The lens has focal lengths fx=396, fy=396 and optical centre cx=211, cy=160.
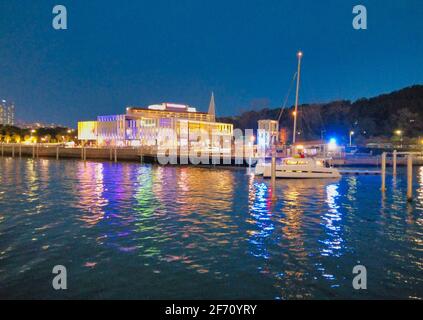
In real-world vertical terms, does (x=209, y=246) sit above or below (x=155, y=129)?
below

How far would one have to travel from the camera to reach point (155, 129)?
135 m

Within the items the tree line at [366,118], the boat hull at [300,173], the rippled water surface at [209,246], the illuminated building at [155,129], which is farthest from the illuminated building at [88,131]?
the rippled water surface at [209,246]

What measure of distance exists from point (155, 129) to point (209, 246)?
12325 cm

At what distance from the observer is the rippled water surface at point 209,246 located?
1027cm

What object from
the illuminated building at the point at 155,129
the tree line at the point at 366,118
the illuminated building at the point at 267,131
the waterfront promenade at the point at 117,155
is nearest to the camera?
the waterfront promenade at the point at 117,155

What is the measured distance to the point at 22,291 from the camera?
985cm

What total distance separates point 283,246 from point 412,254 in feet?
13.9

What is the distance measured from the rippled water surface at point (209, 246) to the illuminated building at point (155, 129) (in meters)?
99.1

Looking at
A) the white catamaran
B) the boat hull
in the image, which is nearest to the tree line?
the white catamaran

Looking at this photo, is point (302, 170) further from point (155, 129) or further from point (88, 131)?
point (88, 131)

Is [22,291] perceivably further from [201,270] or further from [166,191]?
[166,191]

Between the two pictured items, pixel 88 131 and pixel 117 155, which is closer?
pixel 117 155

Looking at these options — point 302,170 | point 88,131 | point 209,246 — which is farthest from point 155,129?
point 209,246

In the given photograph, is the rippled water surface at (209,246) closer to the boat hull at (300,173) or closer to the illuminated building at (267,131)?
the boat hull at (300,173)
